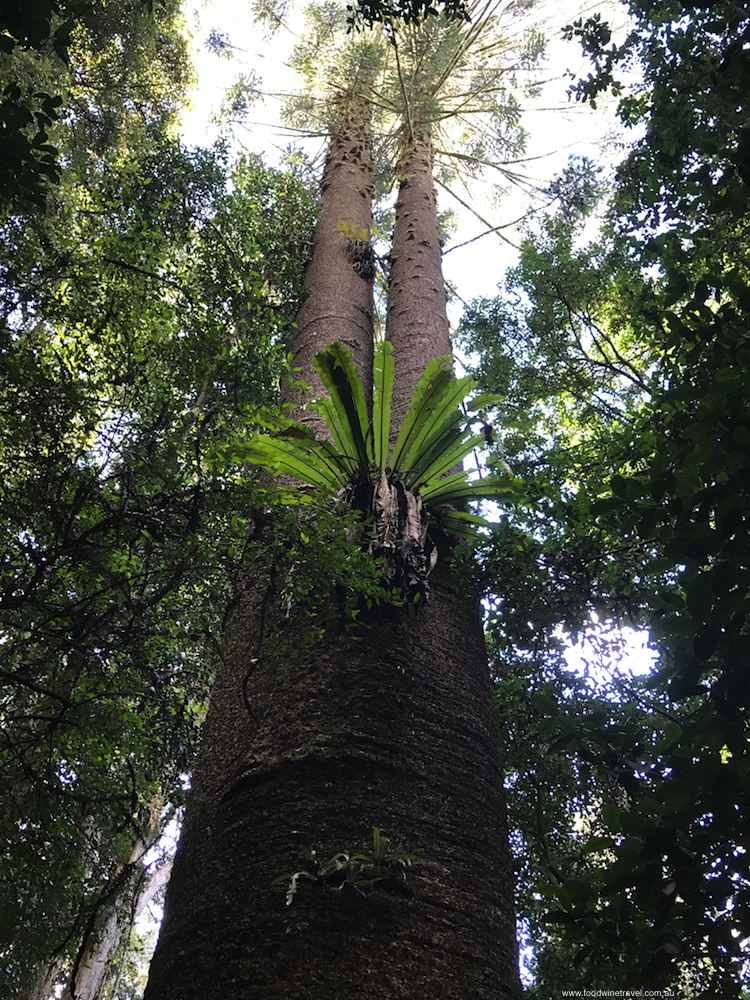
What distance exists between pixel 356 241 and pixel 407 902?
4884 millimetres

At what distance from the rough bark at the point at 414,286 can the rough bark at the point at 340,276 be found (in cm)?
22

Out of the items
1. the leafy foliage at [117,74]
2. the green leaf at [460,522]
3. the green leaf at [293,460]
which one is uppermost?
the leafy foliage at [117,74]

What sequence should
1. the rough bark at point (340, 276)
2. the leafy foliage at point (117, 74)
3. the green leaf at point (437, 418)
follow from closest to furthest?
1. the green leaf at point (437, 418)
2. the rough bark at point (340, 276)
3. the leafy foliage at point (117, 74)

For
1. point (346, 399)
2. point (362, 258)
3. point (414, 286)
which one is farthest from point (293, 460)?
point (362, 258)

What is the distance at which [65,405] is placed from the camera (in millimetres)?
2369

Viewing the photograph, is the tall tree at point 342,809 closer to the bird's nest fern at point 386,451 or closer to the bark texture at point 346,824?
the bark texture at point 346,824

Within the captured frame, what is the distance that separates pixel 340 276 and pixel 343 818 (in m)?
4.09

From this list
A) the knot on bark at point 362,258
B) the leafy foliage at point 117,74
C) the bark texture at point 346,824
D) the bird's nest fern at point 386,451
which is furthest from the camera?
the leafy foliage at point 117,74

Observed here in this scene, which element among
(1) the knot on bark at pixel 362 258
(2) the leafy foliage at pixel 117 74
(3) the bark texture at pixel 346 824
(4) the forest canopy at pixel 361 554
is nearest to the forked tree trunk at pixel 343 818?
(3) the bark texture at pixel 346 824

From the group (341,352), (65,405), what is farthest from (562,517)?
(65,405)

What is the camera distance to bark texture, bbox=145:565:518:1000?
1.70 meters

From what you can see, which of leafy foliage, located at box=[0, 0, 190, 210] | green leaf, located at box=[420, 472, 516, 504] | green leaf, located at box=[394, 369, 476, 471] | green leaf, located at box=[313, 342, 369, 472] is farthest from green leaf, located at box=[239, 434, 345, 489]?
leafy foliage, located at box=[0, 0, 190, 210]

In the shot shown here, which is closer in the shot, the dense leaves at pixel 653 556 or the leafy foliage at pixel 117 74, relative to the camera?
the dense leaves at pixel 653 556

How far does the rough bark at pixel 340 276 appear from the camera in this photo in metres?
4.35
